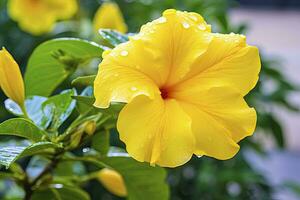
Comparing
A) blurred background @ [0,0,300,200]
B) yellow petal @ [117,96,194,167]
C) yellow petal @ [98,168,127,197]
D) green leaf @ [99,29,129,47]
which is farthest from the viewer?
blurred background @ [0,0,300,200]

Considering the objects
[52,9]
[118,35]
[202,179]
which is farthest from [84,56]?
[52,9]

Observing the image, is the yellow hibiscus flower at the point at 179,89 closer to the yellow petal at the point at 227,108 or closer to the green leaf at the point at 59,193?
the yellow petal at the point at 227,108

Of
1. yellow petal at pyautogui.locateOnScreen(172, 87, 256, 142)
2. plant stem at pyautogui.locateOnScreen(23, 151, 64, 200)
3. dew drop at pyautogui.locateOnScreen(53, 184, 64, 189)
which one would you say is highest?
yellow petal at pyautogui.locateOnScreen(172, 87, 256, 142)

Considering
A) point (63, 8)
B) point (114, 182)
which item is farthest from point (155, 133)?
point (63, 8)

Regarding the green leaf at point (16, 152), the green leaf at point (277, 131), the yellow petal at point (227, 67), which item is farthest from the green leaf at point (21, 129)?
the green leaf at point (277, 131)

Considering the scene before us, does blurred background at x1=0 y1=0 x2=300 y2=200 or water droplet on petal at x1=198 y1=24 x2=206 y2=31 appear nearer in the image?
water droplet on petal at x1=198 y1=24 x2=206 y2=31

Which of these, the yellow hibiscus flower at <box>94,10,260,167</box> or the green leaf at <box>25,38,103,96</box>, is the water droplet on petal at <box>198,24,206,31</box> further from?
the green leaf at <box>25,38,103,96</box>

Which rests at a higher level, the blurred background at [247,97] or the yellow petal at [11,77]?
the yellow petal at [11,77]

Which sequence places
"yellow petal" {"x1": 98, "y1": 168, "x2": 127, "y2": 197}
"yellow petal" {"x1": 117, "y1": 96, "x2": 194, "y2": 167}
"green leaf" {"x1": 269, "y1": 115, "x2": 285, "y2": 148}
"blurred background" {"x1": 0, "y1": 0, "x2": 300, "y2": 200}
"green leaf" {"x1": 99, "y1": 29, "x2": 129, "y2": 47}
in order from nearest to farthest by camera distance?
1. "yellow petal" {"x1": 117, "y1": 96, "x2": 194, "y2": 167}
2. "green leaf" {"x1": 99, "y1": 29, "x2": 129, "y2": 47}
3. "yellow petal" {"x1": 98, "y1": 168, "x2": 127, "y2": 197}
4. "blurred background" {"x1": 0, "y1": 0, "x2": 300, "y2": 200}
5. "green leaf" {"x1": 269, "y1": 115, "x2": 285, "y2": 148}

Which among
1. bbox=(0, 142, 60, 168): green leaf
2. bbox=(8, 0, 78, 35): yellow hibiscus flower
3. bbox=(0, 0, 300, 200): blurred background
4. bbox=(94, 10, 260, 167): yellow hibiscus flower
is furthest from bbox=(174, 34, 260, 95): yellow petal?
bbox=(8, 0, 78, 35): yellow hibiscus flower
